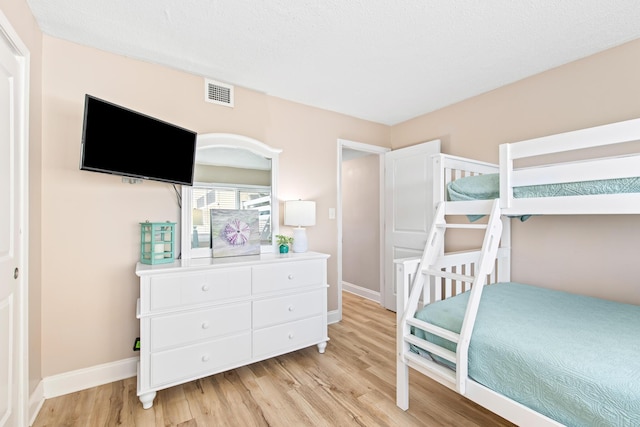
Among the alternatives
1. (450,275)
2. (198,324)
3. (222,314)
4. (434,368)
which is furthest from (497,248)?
(198,324)

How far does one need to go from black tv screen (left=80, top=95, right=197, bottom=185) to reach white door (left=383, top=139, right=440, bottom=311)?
2.37m

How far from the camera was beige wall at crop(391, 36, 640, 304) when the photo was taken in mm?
2076

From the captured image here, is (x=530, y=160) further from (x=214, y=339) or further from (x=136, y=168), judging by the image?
(x=136, y=168)

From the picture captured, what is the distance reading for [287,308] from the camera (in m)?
2.42

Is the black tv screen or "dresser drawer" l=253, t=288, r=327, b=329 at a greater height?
the black tv screen

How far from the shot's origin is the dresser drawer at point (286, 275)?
2.30m

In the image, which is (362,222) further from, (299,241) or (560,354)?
(560,354)

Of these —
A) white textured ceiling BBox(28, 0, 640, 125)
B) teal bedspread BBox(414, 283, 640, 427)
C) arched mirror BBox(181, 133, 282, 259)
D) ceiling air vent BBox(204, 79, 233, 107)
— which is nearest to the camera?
teal bedspread BBox(414, 283, 640, 427)

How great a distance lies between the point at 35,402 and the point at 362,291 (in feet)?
11.5

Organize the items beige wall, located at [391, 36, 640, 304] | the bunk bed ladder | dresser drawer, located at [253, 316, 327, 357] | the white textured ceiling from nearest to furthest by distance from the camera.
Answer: the bunk bed ladder, the white textured ceiling, beige wall, located at [391, 36, 640, 304], dresser drawer, located at [253, 316, 327, 357]

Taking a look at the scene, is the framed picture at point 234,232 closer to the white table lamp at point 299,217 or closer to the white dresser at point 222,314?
the white dresser at point 222,314

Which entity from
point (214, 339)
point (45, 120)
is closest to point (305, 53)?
point (45, 120)

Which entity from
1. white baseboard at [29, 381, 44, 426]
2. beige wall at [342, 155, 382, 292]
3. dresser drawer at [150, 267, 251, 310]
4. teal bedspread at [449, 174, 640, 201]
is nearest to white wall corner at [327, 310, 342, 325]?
beige wall at [342, 155, 382, 292]

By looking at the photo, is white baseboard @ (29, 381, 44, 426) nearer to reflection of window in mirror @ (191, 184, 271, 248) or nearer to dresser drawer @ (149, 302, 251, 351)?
dresser drawer @ (149, 302, 251, 351)
